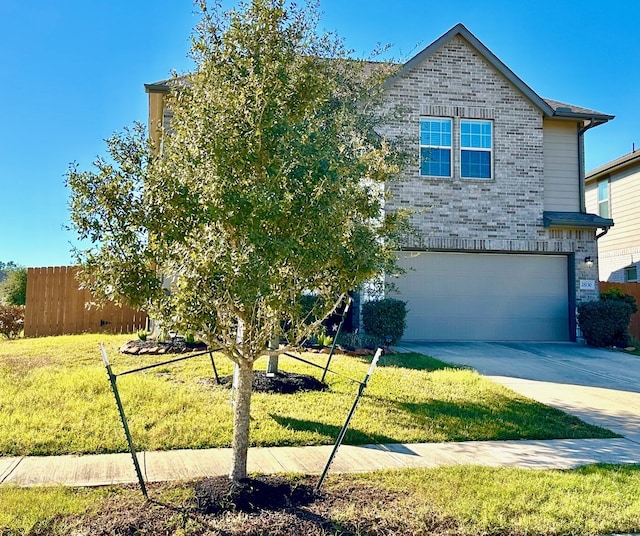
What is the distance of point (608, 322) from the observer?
1479 cm

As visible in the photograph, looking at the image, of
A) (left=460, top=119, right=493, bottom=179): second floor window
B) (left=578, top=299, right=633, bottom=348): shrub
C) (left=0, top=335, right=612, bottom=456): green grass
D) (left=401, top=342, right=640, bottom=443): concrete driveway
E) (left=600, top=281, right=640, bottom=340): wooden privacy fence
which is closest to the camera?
(left=0, top=335, right=612, bottom=456): green grass

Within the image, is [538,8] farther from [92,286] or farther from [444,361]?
[92,286]

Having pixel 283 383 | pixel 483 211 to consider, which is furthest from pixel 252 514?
pixel 483 211

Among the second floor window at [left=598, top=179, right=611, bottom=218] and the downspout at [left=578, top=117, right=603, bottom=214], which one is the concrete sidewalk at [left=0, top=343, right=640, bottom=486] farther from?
the second floor window at [left=598, top=179, right=611, bottom=218]

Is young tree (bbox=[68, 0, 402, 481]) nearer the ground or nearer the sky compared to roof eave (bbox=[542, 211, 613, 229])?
nearer the ground

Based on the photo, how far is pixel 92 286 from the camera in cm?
443

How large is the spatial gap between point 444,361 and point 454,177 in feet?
18.9

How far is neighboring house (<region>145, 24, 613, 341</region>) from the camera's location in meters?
15.2

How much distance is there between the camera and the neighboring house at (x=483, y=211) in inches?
598

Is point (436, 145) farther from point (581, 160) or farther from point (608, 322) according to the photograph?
point (608, 322)

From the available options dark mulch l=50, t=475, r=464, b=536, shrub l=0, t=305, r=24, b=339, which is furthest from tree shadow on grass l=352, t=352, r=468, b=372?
shrub l=0, t=305, r=24, b=339

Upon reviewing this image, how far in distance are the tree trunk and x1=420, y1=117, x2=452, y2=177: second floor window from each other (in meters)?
11.7

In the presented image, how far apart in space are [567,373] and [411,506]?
26.2ft

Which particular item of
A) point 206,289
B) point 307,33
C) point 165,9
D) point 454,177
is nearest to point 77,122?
point 165,9
